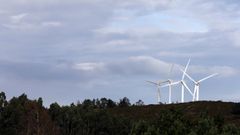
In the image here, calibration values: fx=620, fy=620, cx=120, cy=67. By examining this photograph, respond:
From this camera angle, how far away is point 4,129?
258 ft

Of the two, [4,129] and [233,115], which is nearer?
[4,129]

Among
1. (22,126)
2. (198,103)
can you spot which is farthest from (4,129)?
(198,103)

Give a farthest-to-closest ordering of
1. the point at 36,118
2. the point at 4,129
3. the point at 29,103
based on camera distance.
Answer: the point at 29,103 < the point at 36,118 < the point at 4,129

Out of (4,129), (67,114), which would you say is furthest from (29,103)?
(4,129)

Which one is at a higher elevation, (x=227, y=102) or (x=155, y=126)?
(x=227, y=102)

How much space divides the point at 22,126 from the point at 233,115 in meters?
48.6

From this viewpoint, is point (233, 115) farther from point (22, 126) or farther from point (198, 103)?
point (22, 126)

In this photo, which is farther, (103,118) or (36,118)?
(103,118)

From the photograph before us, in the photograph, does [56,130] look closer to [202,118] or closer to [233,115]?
[233,115]

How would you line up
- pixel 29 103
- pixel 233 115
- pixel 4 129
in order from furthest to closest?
Result: pixel 233 115, pixel 29 103, pixel 4 129

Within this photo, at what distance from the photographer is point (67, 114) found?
3676 inches

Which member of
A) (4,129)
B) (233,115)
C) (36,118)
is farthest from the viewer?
(233,115)

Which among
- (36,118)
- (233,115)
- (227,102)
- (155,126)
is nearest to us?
(155,126)

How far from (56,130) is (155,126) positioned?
2327 inches
